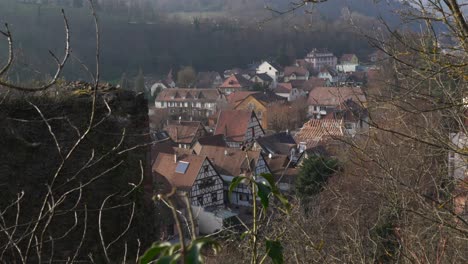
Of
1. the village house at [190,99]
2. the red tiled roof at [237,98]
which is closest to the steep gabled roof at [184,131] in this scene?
the red tiled roof at [237,98]

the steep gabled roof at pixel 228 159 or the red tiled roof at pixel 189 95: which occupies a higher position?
the steep gabled roof at pixel 228 159

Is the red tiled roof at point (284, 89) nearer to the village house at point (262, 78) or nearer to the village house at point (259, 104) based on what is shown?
the village house at point (262, 78)

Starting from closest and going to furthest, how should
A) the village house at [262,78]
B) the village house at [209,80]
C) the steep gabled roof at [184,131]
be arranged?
the steep gabled roof at [184,131]
the village house at [262,78]
the village house at [209,80]

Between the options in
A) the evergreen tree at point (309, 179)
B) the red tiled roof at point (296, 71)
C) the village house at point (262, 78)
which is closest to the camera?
the evergreen tree at point (309, 179)

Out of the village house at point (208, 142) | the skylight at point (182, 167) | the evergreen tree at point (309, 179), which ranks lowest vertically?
the village house at point (208, 142)

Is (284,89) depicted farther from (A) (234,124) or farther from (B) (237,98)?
(A) (234,124)

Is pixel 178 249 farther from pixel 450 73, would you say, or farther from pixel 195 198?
pixel 195 198
